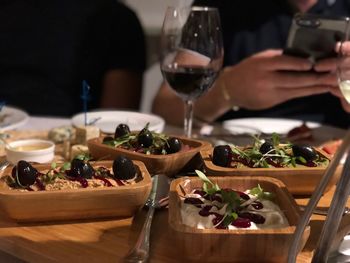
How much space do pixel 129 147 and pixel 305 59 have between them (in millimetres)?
601

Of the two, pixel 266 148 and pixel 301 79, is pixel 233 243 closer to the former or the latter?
pixel 266 148

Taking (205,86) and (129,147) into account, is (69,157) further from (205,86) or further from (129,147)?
(205,86)

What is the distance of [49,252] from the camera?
81 cm

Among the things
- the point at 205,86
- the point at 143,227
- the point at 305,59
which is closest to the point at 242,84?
the point at 305,59

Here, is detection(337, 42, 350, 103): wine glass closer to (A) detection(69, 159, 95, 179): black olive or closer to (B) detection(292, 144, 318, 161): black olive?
(B) detection(292, 144, 318, 161): black olive

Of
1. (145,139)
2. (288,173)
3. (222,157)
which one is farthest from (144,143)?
(288,173)

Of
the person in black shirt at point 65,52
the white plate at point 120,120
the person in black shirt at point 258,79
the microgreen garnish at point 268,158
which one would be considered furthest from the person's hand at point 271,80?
the person in black shirt at point 65,52

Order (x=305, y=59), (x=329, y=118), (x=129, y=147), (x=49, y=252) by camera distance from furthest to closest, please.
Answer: (x=329, y=118) → (x=305, y=59) → (x=129, y=147) → (x=49, y=252)

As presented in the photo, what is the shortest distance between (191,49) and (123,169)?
17.2 inches

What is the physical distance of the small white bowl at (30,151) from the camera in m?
1.15

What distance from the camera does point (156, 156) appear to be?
104cm

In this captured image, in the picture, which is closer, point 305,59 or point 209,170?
point 209,170

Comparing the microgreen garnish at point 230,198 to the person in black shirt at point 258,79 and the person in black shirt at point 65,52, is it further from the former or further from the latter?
the person in black shirt at point 65,52

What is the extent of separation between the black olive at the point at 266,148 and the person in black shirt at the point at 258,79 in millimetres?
550
